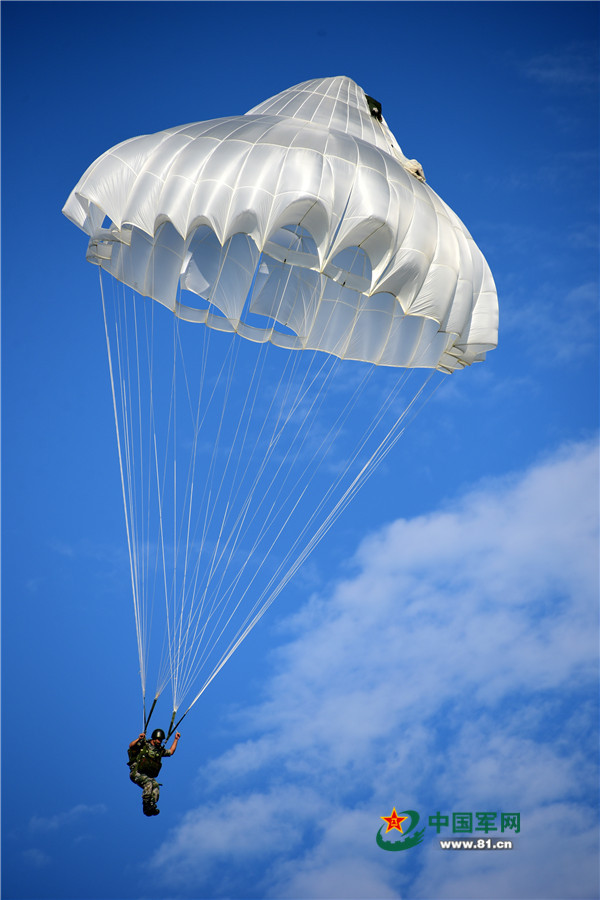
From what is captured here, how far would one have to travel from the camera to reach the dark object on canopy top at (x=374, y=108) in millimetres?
19703

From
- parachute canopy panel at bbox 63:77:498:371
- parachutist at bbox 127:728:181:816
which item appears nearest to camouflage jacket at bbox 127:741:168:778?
parachutist at bbox 127:728:181:816

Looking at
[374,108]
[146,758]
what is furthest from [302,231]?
[146,758]

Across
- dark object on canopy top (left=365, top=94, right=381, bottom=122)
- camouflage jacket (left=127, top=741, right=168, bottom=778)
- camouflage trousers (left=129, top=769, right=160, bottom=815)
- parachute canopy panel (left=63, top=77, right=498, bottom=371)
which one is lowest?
camouflage trousers (left=129, top=769, right=160, bottom=815)

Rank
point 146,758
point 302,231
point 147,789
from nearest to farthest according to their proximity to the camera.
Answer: point 147,789
point 146,758
point 302,231

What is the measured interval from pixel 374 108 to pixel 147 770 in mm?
12146

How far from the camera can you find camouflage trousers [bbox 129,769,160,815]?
15742 millimetres

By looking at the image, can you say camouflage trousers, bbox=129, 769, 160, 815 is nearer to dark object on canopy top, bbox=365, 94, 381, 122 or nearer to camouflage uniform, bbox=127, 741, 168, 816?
camouflage uniform, bbox=127, 741, 168, 816

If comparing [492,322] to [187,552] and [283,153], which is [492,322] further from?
[187,552]

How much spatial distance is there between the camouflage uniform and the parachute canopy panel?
6.98m

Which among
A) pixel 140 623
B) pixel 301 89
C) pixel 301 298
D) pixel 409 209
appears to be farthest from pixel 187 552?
pixel 301 89

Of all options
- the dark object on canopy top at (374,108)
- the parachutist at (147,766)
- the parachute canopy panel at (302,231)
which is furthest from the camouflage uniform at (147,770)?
the dark object on canopy top at (374,108)

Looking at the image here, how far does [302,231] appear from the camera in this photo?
19.0 meters

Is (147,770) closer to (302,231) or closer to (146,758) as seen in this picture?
(146,758)

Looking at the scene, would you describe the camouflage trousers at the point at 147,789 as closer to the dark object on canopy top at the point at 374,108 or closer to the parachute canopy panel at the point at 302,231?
the parachute canopy panel at the point at 302,231
